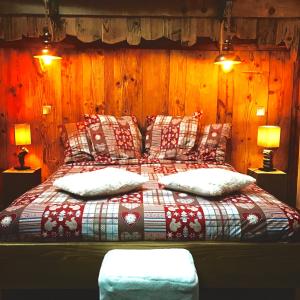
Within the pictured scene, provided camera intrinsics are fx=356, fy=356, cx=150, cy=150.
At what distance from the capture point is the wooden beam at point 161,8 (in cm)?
316

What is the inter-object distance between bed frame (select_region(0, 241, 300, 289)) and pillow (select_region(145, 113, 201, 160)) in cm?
141

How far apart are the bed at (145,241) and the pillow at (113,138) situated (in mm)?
1247

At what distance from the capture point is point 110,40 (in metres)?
3.23

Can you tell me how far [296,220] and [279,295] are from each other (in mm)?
517

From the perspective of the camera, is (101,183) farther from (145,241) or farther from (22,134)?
(22,134)

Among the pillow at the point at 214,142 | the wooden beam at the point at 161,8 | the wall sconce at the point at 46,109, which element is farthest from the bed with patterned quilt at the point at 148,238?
the wooden beam at the point at 161,8

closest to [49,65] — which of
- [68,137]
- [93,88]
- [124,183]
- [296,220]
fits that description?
[93,88]

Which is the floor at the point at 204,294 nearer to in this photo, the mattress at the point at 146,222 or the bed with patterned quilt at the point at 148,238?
the bed with patterned quilt at the point at 148,238

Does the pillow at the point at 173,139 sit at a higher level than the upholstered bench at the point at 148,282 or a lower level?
higher

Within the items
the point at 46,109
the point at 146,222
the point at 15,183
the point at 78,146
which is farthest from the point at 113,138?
the point at 146,222

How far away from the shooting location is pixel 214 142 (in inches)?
125

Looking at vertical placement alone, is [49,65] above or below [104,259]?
above

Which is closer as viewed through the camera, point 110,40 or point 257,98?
point 110,40

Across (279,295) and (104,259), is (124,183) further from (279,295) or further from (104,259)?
(279,295)
